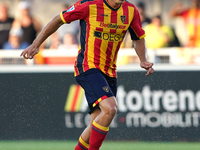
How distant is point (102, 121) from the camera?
520cm

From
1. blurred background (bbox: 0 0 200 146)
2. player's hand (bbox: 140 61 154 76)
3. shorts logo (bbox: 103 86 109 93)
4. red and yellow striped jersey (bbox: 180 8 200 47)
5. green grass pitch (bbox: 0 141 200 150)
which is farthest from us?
red and yellow striped jersey (bbox: 180 8 200 47)

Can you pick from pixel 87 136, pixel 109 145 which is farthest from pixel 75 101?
pixel 87 136

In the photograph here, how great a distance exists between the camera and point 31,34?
10.6m

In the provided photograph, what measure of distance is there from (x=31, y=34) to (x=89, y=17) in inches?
214

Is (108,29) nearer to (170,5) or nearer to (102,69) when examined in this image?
(102,69)

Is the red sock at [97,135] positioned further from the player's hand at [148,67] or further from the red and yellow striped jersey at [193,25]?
the red and yellow striped jersey at [193,25]

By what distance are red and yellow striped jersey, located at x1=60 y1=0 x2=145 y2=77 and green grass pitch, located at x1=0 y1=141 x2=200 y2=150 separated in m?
2.23

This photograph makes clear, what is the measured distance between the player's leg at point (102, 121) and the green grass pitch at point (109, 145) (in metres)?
2.15

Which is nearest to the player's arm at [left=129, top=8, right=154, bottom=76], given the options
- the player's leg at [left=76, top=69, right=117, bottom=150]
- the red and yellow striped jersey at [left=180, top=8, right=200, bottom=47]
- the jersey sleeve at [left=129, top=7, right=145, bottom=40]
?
the jersey sleeve at [left=129, top=7, right=145, bottom=40]

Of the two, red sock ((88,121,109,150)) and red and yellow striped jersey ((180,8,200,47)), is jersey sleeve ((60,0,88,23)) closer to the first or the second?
red sock ((88,121,109,150))

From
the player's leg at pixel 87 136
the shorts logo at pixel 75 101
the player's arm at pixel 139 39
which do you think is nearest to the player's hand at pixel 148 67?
the player's arm at pixel 139 39

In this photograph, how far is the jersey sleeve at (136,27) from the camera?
223 inches

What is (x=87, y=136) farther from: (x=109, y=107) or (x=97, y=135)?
(x=109, y=107)

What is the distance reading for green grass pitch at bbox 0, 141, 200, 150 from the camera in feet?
24.6
